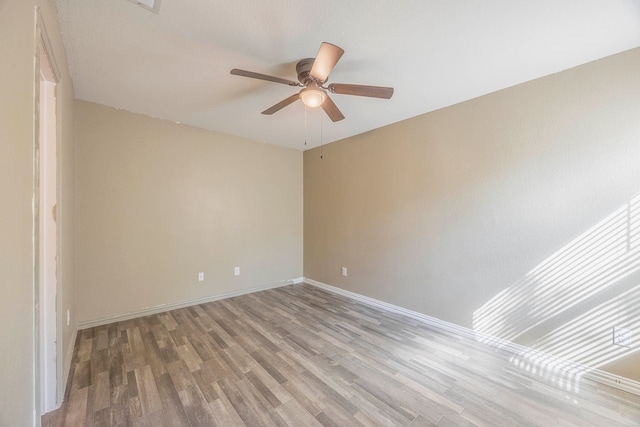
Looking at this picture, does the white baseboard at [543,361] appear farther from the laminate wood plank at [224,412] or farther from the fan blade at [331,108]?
the fan blade at [331,108]

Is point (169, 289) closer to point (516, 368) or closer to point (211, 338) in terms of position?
point (211, 338)

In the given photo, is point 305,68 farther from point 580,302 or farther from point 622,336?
point 622,336

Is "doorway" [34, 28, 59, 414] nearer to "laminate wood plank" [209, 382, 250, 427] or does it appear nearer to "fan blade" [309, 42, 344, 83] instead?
"laminate wood plank" [209, 382, 250, 427]

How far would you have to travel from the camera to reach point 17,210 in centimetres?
82

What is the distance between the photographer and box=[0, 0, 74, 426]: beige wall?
2.37ft

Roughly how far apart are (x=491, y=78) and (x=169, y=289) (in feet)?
13.6

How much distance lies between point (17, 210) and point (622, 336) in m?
3.47

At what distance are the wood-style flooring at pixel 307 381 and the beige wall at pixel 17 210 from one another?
0.94 metres

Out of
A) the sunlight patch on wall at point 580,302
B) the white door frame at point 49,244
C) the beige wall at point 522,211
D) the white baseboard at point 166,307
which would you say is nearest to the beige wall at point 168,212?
the white baseboard at point 166,307

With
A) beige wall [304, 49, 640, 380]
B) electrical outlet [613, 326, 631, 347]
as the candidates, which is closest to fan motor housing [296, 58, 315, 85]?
beige wall [304, 49, 640, 380]

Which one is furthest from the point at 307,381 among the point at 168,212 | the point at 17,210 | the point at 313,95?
the point at 168,212

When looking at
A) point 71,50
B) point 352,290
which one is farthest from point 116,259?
point 352,290

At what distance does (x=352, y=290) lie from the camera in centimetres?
362

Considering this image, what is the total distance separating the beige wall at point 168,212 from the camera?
265 cm
